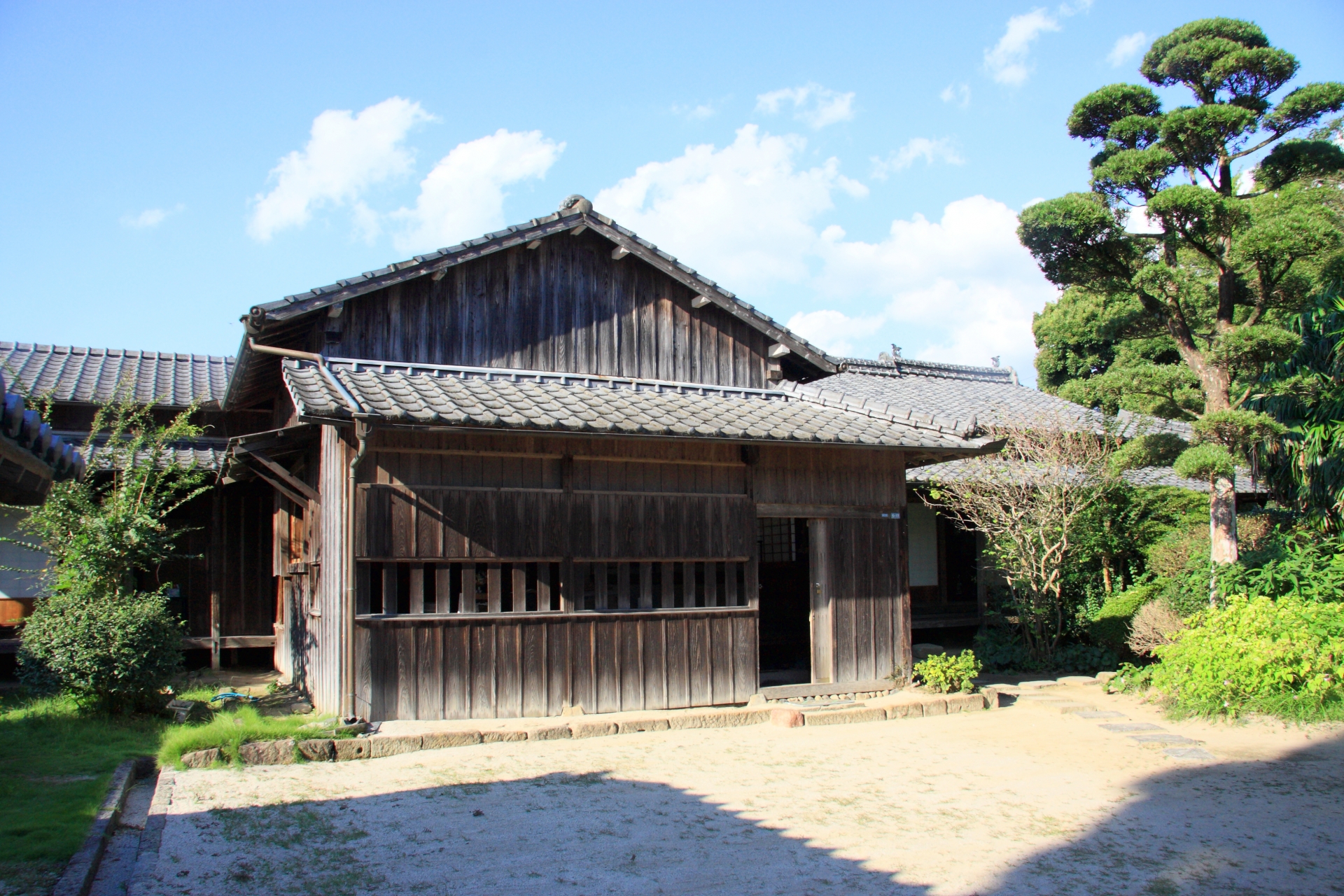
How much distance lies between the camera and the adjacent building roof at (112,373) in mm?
15328

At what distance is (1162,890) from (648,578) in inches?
243

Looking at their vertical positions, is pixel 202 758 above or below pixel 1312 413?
below

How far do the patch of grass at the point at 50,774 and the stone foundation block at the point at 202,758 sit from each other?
0.57 metres

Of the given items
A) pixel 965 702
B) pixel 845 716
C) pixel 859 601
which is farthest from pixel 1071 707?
pixel 845 716

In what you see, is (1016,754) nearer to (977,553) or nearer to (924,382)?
(977,553)

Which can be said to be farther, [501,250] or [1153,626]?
[1153,626]

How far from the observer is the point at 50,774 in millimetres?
7656

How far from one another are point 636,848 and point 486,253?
7.42 m

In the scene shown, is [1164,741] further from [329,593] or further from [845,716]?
[329,593]

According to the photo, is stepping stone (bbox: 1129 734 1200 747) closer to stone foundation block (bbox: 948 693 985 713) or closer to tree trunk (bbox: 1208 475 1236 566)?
stone foundation block (bbox: 948 693 985 713)

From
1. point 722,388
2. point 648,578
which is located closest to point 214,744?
point 648,578

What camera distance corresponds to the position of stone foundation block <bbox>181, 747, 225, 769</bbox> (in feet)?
26.0

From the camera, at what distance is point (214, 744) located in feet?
26.6

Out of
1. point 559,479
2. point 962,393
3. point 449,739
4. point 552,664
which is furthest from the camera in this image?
point 962,393
